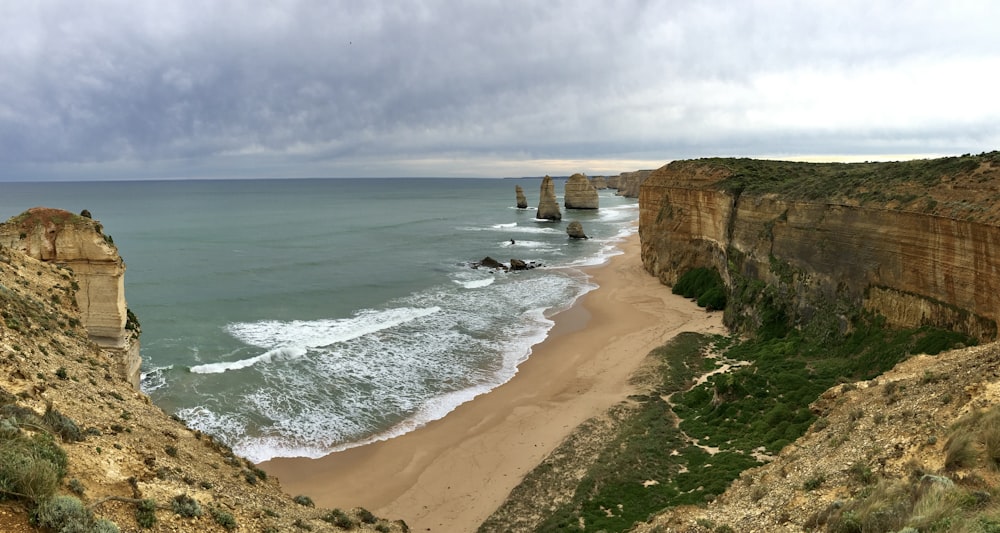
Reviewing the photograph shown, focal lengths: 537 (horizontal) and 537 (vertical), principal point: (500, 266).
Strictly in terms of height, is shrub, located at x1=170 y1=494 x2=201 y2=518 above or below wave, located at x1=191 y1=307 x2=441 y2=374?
above

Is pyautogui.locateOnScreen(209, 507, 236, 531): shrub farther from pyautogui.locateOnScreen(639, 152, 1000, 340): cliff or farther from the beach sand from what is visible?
pyautogui.locateOnScreen(639, 152, 1000, 340): cliff

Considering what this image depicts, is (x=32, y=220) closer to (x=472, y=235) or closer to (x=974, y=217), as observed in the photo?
(x=974, y=217)

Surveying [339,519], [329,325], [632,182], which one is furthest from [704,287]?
[632,182]

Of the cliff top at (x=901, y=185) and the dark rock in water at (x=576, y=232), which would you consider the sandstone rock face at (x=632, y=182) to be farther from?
the cliff top at (x=901, y=185)

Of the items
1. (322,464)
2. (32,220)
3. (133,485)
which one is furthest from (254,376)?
(133,485)

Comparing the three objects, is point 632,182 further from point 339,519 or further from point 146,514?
point 146,514

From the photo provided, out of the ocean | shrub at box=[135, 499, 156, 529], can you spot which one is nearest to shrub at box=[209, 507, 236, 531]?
shrub at box=[135, 499, 156, 529]

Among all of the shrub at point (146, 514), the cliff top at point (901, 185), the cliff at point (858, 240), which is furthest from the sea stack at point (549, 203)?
the shrub at point (146, 514)
